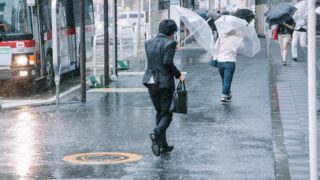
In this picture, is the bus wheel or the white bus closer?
the white bus

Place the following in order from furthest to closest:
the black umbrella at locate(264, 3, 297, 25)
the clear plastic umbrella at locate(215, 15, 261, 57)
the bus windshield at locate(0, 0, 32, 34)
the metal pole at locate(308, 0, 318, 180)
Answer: the black umbrella at locate(264, 3, 297, 25), the bus windshield at locate(0, 0, 32, 34), the clear plastic umbrella at locate(215, 15, 261, 57), the metal pole at locate(308, 0, 318, 180)

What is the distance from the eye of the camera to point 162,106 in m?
10.0

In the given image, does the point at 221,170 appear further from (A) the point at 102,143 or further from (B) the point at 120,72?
(B) the point at 120,72

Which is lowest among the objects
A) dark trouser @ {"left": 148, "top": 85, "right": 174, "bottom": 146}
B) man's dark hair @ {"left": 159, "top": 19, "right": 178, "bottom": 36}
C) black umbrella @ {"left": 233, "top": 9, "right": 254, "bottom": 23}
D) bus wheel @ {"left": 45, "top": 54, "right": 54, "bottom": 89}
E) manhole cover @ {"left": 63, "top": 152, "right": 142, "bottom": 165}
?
bus wheel @ {"left": 45, "top": 54, "right": 54, "bottom": 89}

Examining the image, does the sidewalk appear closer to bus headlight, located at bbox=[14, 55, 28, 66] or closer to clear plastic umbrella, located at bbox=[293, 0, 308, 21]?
clear plastic umbrella, located at bbox=[293, 0, 308, 21]

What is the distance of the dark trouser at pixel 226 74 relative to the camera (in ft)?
48.3

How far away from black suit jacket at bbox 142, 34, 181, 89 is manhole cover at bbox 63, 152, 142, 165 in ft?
3.05

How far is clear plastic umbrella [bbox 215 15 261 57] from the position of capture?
584 inches

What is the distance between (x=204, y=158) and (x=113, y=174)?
4.31ft

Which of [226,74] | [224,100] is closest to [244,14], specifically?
[226,74]

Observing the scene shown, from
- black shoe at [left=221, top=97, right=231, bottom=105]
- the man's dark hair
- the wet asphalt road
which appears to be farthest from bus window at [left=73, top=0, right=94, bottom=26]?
the man's dark hair

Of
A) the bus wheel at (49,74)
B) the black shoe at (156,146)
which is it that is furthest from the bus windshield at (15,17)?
the black shoe at (156,146)

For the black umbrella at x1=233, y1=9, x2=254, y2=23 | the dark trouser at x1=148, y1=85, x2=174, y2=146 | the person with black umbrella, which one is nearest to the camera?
the dark trouser at x1=148, y1=85, x2=174, y2=146

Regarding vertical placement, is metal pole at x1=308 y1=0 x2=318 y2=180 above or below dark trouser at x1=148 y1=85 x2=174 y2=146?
above
